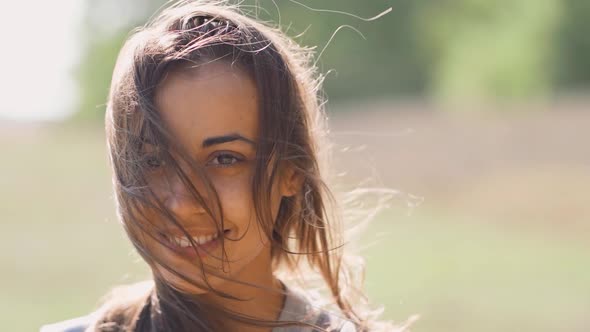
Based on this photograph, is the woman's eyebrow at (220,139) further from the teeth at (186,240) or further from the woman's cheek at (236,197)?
the teeth at (186,240)

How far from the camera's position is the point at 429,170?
1623 centimetres

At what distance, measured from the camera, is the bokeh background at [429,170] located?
7.32 meters

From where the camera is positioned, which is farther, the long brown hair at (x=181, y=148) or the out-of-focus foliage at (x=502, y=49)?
the out-of-focus foliage at (x=502, y=49)

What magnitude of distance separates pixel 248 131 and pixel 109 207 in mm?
11058

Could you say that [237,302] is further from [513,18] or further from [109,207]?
[513,18]

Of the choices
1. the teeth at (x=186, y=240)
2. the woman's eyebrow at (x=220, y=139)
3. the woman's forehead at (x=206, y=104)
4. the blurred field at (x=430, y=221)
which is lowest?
the blurred field at (x=430, y=221)

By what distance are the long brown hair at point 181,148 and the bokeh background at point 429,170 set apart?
0.27 metres

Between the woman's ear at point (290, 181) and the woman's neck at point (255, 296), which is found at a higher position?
the woman's ear at point (290, 181)

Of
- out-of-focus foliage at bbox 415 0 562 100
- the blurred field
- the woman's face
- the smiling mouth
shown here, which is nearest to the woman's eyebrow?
the woman's face

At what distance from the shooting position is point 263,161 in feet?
6.73

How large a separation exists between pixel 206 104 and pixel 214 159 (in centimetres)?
11

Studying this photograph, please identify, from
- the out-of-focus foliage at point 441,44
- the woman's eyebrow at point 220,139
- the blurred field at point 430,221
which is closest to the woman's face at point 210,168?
the woman's eyebrow at point 220,139

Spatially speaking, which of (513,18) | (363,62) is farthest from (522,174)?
(363,62)

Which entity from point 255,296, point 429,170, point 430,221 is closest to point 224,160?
point 255,296
